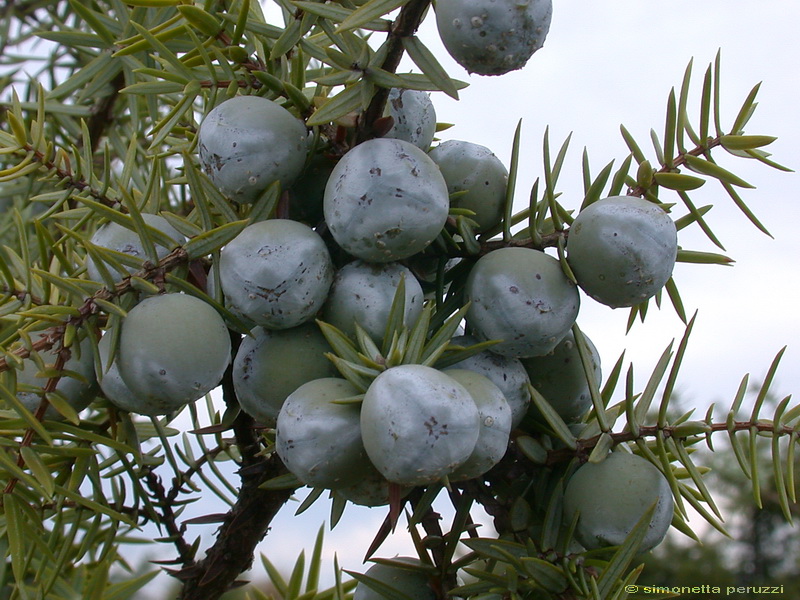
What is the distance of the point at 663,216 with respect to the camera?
62cm

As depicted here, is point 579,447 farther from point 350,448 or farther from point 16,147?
point 16,147

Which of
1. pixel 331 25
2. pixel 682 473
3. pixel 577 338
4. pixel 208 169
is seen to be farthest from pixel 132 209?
pixel 682 473

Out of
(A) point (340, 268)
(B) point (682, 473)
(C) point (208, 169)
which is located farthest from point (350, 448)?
(B) point (682, 473)

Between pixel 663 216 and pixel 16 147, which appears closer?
pixel 663 216

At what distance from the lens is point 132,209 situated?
59 cm

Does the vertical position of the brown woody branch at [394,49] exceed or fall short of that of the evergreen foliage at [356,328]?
it exceeds it

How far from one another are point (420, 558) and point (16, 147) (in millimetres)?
530

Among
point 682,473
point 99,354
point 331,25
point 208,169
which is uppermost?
point 331,25

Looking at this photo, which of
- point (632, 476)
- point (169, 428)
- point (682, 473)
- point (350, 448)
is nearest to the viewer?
A: point (350, 448)

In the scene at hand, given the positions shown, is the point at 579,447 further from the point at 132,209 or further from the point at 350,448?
the point at 132,209

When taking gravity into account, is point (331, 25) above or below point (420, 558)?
above

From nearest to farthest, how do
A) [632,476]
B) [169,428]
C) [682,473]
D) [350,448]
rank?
[350,448]
[632,476]
[682,473]
[169,428]

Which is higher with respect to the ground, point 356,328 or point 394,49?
point 394,49

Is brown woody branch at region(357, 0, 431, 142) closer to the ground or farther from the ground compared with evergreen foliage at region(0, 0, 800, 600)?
farther from the ground
